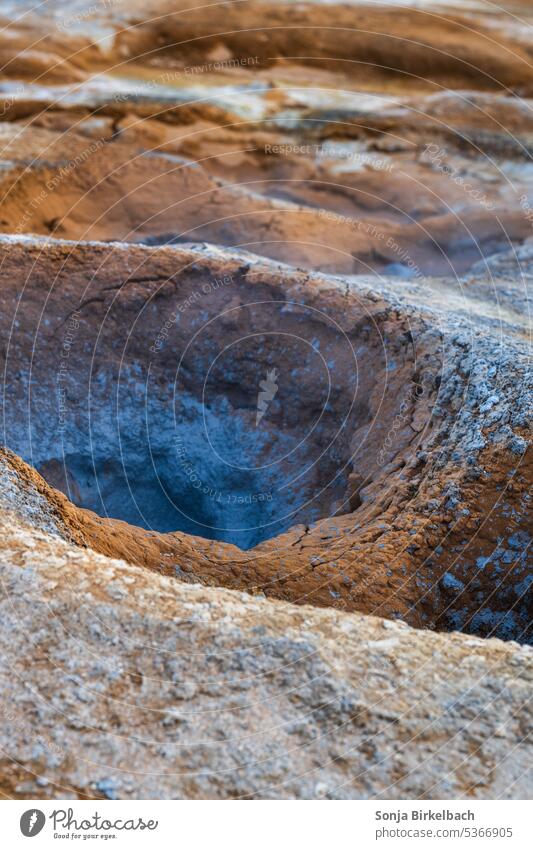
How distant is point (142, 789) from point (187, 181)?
1017 centimetres

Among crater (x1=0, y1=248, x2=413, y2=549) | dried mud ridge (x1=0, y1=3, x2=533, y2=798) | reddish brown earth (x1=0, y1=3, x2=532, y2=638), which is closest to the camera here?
dried mud ridge (x1=0, y1=3, x2=533, y2=798)

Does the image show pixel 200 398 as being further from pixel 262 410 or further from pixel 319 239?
pixel 319 239

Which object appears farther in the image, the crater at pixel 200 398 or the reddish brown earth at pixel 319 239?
the crater at pixel 200 398

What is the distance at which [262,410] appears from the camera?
7637 mm

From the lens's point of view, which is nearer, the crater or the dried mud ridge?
the dried mud ridge

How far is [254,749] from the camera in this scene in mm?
3660

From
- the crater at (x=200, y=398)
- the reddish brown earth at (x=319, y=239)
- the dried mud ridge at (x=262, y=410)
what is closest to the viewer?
the dried mud ridge at (x=262, y=410)

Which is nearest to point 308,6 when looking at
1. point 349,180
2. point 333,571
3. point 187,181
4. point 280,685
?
point 349,180

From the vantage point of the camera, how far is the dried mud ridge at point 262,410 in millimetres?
3789

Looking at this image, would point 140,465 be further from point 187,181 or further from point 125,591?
point 187,181

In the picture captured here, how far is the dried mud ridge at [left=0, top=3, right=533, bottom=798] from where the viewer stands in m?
3.79

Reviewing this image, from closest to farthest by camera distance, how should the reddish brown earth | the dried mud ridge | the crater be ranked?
the dried mud ridge < the reddish brown earth < the crater

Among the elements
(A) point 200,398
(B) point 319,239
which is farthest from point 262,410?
(B) point 319,239

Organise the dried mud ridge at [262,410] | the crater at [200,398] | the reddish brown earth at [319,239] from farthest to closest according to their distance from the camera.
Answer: the crater at [200,398] < the reddish brown earth at [319,239] < the dried mud ridge at [262,410]
